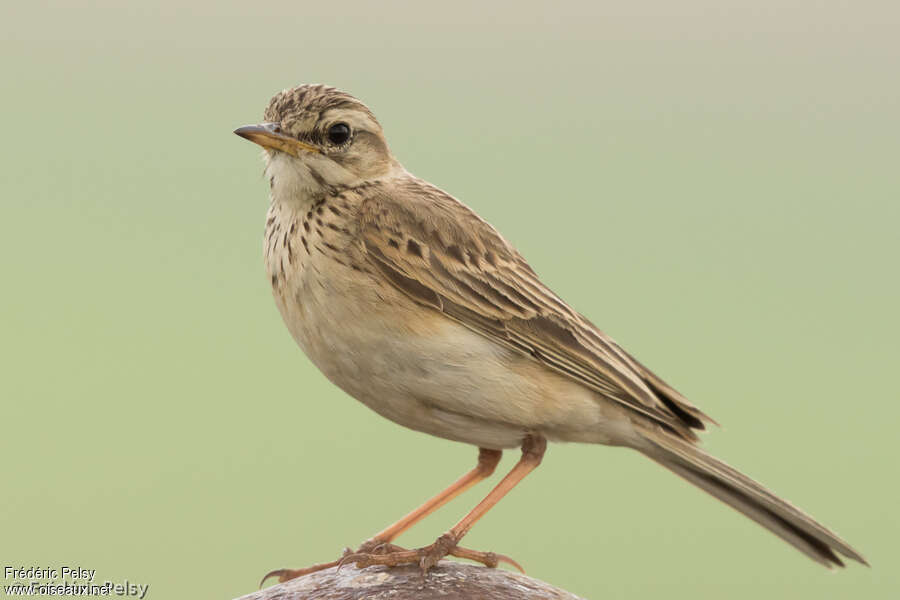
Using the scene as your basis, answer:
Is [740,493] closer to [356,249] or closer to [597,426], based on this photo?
[597,426]

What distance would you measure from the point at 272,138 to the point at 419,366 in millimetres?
1657

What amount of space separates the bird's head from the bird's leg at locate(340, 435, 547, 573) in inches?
79.4

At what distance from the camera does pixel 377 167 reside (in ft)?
24.1

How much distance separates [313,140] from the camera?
22.9 ft

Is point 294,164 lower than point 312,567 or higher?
higher

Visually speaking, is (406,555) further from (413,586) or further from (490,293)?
(490,293)

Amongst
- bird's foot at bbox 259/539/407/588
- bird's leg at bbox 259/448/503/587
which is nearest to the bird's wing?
bird's leg at bbox 259/448/503/587

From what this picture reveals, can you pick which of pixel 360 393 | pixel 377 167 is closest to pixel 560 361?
pixel 360 393

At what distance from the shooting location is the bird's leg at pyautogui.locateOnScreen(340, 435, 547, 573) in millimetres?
6121

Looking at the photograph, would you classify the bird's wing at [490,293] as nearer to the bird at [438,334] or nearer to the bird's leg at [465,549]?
the bird at [438,334]

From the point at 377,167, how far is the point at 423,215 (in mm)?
533

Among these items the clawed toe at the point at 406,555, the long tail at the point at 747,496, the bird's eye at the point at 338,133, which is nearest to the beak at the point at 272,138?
the bird's eye at the point at 338,133

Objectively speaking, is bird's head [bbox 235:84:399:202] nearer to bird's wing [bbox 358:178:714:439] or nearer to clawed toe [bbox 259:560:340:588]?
bird's wing [bbox 358:178:714:439]

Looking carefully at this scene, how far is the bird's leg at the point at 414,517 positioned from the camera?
6387 millimetres
